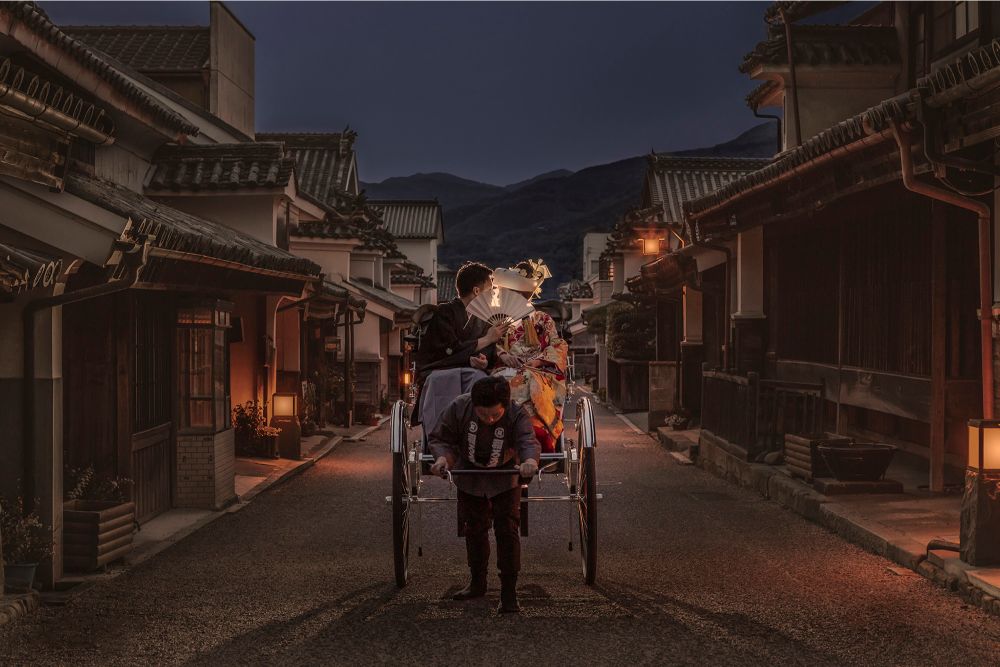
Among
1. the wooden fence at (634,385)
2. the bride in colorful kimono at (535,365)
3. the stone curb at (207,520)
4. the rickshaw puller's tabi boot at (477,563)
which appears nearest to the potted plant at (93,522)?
the stone curb at (207,520)

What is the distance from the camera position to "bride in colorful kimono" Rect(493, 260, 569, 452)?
328 inches

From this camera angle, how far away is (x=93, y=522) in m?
9.17

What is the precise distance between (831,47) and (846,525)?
1008 centimetres

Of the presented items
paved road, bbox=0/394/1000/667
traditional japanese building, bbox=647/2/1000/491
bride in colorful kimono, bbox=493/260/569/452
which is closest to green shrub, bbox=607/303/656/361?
traditional japanese building, bbox=647/2/1000/491

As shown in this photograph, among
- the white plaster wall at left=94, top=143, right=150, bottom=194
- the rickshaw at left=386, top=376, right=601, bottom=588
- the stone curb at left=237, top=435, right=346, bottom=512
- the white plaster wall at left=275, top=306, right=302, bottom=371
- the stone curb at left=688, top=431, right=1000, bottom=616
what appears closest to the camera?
the rickshaw at left=386, top=376, right=601, bottom=588

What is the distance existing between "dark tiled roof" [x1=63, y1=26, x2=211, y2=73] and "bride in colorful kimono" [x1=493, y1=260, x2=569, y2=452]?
17.0m

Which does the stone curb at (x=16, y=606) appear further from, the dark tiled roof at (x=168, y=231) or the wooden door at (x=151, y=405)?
the wooden door at (x=151, y=405)

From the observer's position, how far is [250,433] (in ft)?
63.1

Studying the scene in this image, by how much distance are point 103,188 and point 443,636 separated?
24.5ft

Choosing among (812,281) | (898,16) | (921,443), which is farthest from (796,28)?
(921,443)

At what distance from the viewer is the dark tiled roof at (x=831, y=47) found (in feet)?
56.6

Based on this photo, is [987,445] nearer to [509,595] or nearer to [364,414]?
[509,595]

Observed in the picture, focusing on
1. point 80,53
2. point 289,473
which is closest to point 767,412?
point 289,473

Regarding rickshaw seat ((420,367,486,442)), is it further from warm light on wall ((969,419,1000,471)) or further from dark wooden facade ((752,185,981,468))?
dark wooden facade ((752,185,981,468))
